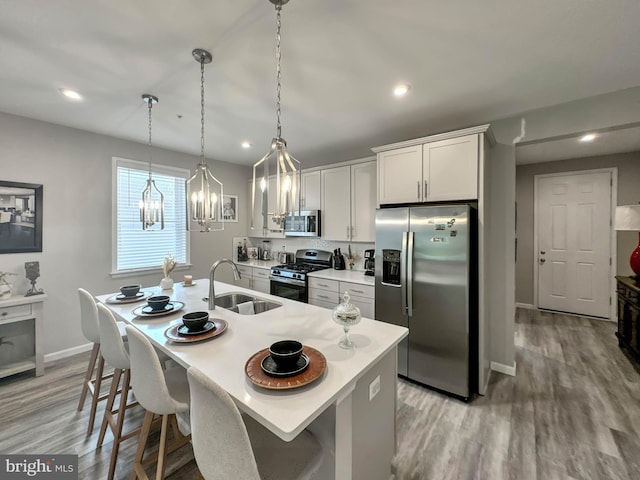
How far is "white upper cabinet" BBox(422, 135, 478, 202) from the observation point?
245cm

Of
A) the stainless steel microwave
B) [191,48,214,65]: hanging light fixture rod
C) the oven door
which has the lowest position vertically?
the oven door

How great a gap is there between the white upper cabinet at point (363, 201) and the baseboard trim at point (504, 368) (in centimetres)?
191

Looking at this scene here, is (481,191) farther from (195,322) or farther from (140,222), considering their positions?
(140,222)

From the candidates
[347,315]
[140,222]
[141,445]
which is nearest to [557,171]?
[347,315]

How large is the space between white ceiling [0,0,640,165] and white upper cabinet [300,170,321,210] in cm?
117

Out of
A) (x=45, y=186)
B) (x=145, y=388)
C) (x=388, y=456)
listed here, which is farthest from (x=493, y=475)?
(x=45, y=186)

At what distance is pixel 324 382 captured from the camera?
1.09m

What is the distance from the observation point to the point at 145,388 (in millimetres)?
1297

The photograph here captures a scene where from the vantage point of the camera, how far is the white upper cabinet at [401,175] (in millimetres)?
2744

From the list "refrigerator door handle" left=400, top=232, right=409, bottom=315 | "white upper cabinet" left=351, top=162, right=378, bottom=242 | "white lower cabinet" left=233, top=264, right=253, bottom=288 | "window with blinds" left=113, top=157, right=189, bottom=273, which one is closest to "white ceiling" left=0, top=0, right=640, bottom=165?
"white upper cabinet" left=351, top=162, right=378, bottom=242

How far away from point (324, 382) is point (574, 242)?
18.0ft

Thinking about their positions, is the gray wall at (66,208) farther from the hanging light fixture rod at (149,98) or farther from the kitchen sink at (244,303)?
the kitchen sink at (244,303)

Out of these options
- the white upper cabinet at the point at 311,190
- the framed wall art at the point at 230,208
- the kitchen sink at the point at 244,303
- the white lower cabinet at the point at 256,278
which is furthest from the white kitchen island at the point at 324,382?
the framed wall art at the point at 230,208

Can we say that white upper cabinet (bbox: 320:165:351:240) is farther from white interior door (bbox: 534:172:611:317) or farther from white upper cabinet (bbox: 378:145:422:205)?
white interior door (bbox: 534:172:611:317)
